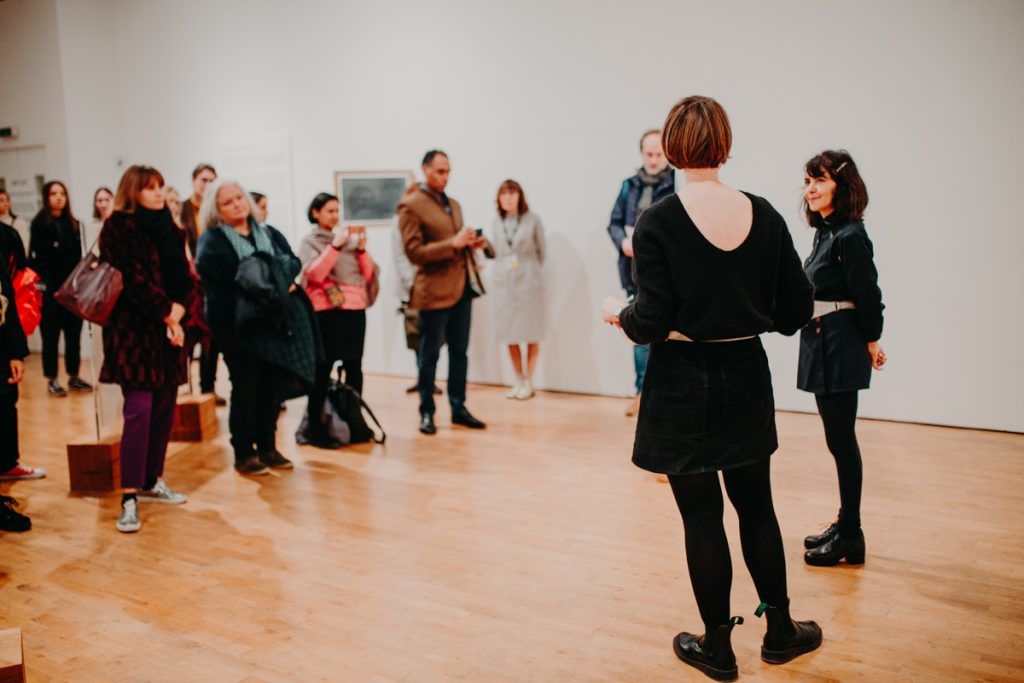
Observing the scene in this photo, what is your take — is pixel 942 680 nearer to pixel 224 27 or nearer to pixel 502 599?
pixel 502 599

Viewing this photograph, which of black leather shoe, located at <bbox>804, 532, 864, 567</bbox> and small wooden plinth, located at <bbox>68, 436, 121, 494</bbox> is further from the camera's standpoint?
small wooden plinth, located at <bbox>68, 436, 121, 494</bbox>

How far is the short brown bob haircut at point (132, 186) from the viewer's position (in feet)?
11.9

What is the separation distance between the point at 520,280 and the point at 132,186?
3293 mm

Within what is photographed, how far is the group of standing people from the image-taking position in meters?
2.14

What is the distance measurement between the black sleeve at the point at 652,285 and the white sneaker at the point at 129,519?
2648 mm

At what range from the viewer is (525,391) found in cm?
651

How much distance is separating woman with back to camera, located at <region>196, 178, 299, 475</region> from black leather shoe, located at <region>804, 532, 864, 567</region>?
2764mm

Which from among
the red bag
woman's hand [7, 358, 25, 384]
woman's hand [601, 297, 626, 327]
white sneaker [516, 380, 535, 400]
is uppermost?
woman's hand [601, 297, 626, 327]

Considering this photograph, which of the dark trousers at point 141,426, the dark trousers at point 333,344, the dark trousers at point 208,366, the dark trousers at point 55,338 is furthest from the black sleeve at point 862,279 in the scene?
the dark trousers at point 55,338

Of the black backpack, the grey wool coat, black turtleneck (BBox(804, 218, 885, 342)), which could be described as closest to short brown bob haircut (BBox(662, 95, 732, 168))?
black turtleneck (BBox(804, 218, 885, 342))

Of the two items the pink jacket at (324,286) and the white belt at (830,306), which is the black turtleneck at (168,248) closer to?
the pink jacket at (324,286)

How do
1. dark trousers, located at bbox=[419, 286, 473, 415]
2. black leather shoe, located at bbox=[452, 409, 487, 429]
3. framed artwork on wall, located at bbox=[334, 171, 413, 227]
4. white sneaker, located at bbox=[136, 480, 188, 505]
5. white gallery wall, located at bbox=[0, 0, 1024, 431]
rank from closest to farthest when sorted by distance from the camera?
white sneaker, located at bbox=[136, 480, 188, 505] → white gallery wall, located at bbox=[0, 0, 1024, 431] → dark trousers, located at bbox=[419, 286, 473, 415] → black leather shoe, located at bbox=[452, 409, 487, 429] → framed artwork on wall, located at bbox=[334, 171, 413, 227]

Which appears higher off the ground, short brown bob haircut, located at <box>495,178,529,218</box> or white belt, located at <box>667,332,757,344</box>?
short brown bob haircut, located at <box>495,178,529,218</box>

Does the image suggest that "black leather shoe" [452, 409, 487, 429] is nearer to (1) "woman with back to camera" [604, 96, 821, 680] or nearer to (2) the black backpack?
(2) the black backpack
